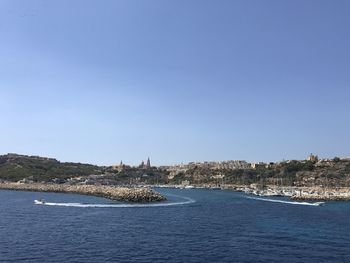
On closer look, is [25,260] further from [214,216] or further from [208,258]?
[214,216]

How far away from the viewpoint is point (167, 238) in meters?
→ 50.6

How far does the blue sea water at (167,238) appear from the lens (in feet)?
132

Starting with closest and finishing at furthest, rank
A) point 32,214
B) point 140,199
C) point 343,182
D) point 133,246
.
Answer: point 133,246
point 32,214
point 140,199
point 343,182

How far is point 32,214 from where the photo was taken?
242ft

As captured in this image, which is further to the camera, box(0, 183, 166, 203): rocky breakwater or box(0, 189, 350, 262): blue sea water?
box(0, 183, 166, 203): rocky breakwater

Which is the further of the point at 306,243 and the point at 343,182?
the point at 343,182

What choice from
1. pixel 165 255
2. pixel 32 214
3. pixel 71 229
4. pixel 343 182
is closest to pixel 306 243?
pixel 165 255

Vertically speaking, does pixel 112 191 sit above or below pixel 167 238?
above

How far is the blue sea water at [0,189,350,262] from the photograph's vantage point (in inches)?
1588

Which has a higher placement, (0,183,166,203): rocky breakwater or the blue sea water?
(0,183,166,203): rocky breakwater

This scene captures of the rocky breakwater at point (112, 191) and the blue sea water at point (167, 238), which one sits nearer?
the blue sea water at point (167, 238)

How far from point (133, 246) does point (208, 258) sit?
28.7ft

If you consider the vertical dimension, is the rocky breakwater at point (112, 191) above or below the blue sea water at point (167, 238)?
above

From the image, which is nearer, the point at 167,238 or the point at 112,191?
the point at 167,238
